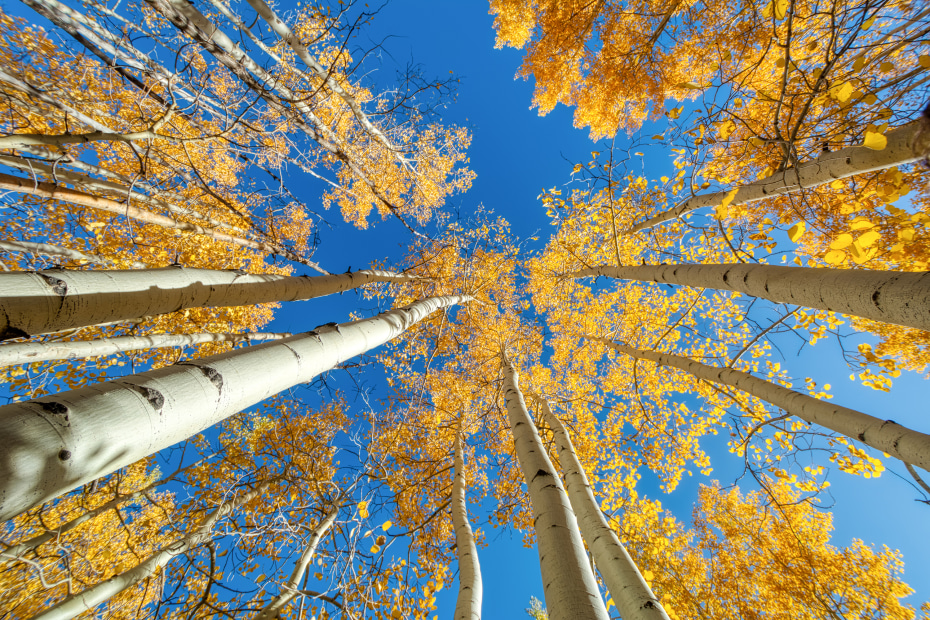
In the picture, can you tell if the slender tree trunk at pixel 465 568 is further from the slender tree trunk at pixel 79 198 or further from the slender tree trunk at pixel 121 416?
the slender tree trunk at pixel 79 198

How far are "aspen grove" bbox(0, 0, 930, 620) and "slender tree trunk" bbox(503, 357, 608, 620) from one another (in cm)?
2

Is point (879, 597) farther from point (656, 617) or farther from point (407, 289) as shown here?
point (407, 289)

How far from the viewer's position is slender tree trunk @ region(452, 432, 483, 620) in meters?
2.59

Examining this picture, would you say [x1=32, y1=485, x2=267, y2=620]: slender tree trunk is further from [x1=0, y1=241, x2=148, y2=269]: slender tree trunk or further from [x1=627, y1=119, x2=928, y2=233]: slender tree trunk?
[x1=627, y1=119, x2=928, y2=233]: slender tree trunk

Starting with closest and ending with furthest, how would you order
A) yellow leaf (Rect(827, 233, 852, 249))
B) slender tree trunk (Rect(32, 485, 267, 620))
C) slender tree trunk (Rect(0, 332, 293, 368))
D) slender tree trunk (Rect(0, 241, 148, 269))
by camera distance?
yellow leaf (Rect(827, 233, 852, 249)) < slender tree trunk (Rect(32, 485, 267, 620)) < slender tree trunk (Rect(0, 332, 293, 368)) < slender tree trunk (Rect(0, 241, 148, 269))

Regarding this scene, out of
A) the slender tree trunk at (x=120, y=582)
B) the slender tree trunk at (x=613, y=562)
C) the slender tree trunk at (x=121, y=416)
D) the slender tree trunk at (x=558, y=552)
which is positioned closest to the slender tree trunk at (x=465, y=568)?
the slender tree trunk at (x=613, y=562)

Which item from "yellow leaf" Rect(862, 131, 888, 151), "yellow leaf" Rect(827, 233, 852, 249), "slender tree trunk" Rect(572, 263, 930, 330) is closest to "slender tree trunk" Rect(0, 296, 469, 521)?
"yellow leaf" Rect(827, 233, 852, 249)

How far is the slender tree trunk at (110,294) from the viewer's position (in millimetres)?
1523

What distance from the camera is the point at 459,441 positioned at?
5.32 m

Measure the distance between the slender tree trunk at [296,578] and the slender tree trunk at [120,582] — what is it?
95 centimetres

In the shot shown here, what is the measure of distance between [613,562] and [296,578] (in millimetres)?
3498

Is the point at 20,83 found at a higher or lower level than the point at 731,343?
higher

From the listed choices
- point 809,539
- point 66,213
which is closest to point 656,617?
point 809,539

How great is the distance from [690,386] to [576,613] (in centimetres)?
656
